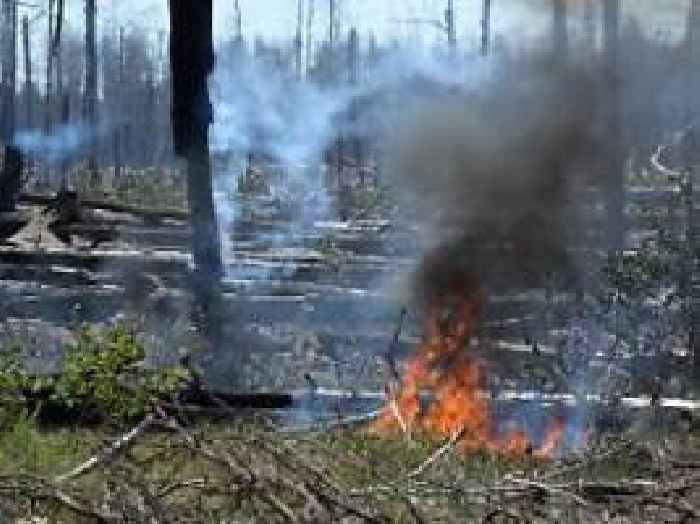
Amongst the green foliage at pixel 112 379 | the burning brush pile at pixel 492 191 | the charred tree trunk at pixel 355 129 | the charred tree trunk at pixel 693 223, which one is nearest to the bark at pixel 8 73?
the charred tree trunk at pixel 355 129

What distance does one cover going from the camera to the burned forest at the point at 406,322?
6773mm

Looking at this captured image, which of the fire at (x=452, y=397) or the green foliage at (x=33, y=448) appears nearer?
the green foliage at (x=33, y=448)

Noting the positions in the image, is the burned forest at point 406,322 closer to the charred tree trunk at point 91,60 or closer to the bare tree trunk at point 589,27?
the bare tree trunk at point 589,27

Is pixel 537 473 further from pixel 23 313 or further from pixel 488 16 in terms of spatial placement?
pixel 488 16

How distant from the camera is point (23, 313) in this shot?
16359 millimetres

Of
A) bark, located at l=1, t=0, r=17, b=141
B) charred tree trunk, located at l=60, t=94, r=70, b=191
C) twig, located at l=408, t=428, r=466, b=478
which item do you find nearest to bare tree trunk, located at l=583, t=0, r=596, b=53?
twig, located at l=408, t=428, r=466, b=478

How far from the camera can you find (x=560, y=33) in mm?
12695

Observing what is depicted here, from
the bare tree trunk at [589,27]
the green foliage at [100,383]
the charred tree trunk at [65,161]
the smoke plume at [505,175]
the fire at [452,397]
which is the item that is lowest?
the charred tree trunk at [65,161]

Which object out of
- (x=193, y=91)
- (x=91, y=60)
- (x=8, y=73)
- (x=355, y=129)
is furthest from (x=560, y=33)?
(x=8, y=73)

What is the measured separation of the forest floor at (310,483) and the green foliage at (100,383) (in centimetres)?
56

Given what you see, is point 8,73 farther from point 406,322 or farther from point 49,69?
point 406,322

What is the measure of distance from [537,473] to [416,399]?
214cm

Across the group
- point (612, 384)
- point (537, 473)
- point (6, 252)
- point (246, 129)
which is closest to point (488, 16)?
point (246, 129)

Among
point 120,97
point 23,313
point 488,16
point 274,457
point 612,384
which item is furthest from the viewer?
point 120,97
